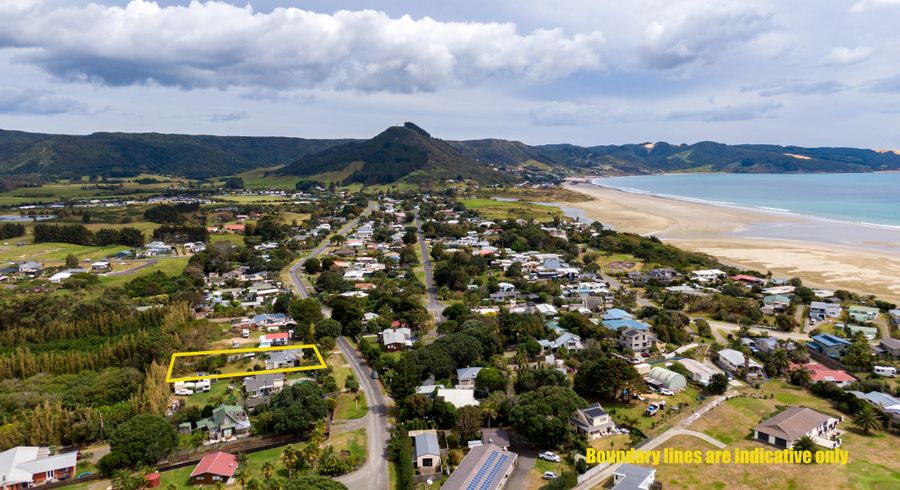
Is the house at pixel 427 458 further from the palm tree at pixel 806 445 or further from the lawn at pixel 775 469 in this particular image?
the palm tree at pixel 806 445

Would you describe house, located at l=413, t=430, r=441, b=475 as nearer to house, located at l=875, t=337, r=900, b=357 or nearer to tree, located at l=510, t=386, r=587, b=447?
tree, located at l=510, t=386, r=587, b=447

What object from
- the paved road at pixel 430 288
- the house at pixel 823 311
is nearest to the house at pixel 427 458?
the paved road at pixel 430 288

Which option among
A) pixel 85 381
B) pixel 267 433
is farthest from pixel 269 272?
pixel 267 433

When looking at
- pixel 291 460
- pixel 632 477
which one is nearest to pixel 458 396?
pixel 291 460

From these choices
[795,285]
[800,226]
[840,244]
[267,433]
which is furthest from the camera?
[800,226]

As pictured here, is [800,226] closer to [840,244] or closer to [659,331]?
[840,244]

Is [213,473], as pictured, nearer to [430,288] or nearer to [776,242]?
[430,288]
